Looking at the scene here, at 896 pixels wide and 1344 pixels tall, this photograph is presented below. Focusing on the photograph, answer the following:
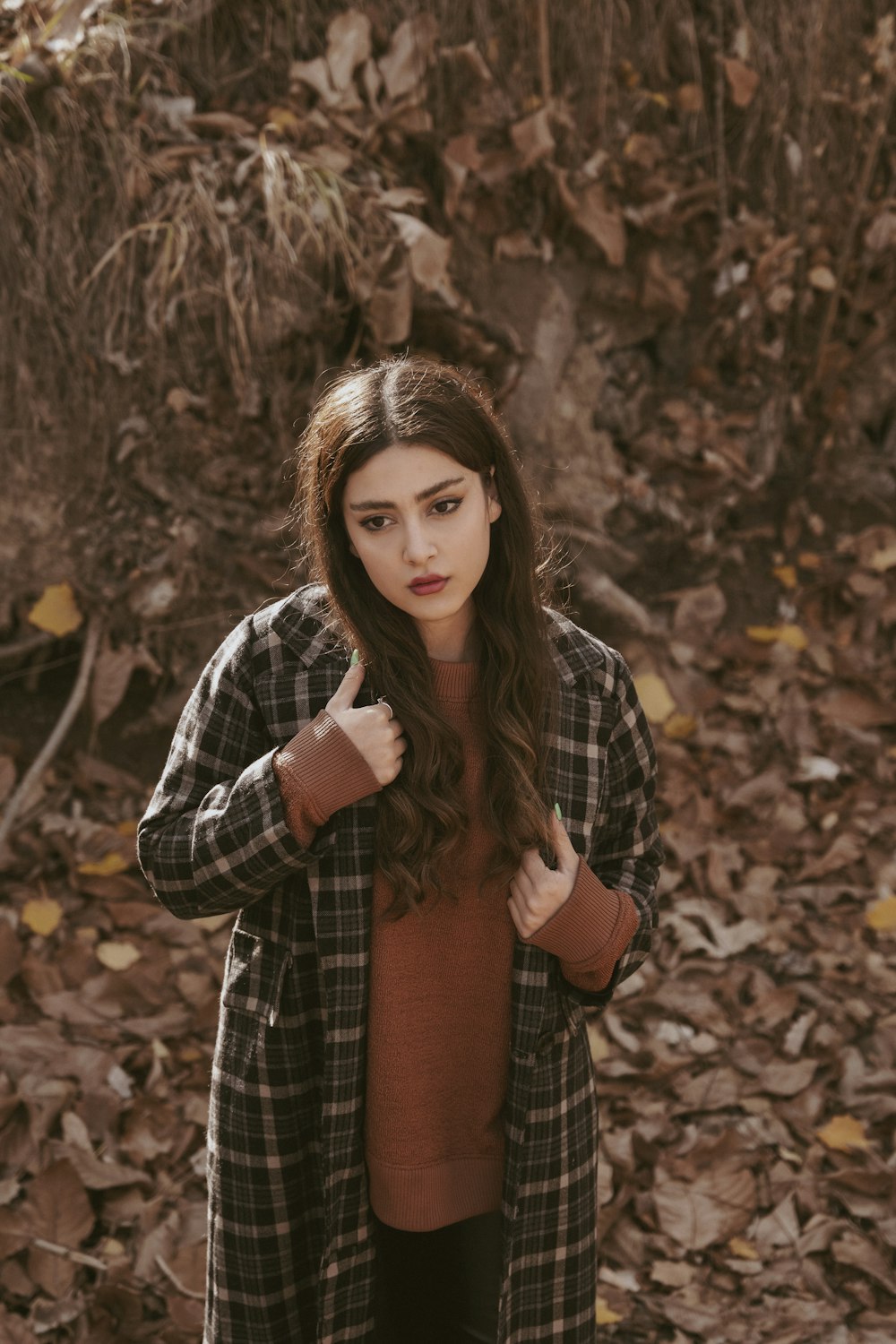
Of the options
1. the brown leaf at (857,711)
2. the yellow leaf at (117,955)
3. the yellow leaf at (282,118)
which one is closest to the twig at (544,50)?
the yellow leaf at (282,118)

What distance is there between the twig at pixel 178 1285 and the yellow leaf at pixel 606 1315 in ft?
2.73

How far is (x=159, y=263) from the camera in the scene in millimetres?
3289

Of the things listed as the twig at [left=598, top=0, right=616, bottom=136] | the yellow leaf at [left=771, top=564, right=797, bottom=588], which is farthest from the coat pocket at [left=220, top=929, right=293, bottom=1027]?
the twig at [left=598, top=0, right=616, bottom=136]

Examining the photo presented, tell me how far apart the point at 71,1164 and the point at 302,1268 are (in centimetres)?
90

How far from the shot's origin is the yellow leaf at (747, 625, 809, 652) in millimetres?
4168

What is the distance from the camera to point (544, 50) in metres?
3.91

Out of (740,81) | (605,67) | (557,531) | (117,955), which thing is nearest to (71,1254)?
(117,955)

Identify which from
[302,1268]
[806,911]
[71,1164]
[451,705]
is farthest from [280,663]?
[806,911]

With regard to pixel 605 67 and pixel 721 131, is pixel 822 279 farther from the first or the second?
pixel 605 67

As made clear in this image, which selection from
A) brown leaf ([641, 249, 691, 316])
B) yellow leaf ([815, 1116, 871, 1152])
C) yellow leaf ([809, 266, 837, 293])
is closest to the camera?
yellow leaf ([815, 1116, 871, 1152])

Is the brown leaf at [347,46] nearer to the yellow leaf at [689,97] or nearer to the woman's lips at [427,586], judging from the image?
the yellow leaf at [689,97]

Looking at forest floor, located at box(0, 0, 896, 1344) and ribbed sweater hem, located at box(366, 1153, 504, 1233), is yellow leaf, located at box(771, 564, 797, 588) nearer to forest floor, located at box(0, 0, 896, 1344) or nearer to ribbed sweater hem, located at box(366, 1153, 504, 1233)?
forest floor, located at box(0, 0, 896, 1344)

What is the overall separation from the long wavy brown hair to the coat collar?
0.08ft

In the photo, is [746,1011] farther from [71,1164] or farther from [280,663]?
[280,663]
